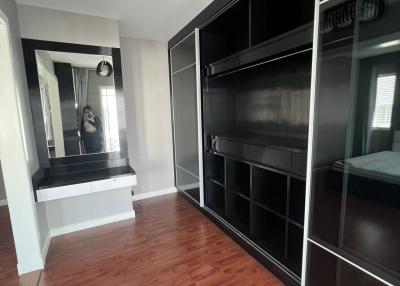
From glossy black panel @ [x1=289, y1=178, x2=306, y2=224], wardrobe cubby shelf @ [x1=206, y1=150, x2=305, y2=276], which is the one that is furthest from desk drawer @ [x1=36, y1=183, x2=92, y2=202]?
glossy black panel @ [x1=289, y1=178, x2=306, y2=224]

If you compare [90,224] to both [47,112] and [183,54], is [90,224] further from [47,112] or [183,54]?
[183,54]

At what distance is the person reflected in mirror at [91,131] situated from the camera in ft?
9.35

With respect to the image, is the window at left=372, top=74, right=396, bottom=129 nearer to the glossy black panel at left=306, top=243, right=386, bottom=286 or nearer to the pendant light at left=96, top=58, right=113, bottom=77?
the glossy black panel at left=306, top=243, right=386, bottom=286

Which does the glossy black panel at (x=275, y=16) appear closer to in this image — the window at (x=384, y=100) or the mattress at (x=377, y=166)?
the window at (x=384, y=100)

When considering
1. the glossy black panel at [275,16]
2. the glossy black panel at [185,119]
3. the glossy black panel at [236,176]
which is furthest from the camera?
the glossy black panel at [185,119]

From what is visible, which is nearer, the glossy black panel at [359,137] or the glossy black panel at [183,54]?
the glossy black panel at [359,137]

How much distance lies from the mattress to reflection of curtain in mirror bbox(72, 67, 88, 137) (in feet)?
9.44

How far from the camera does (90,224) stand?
2.87 meters

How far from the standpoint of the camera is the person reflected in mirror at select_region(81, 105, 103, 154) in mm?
2850

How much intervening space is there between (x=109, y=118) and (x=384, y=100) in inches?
112

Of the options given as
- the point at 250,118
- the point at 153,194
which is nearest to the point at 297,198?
the point at 250,118

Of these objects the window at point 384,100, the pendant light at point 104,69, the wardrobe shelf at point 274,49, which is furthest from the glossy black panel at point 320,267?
the pendant light at point 104,69

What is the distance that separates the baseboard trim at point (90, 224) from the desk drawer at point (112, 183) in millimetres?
639

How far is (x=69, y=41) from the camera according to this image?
8.53 ft
